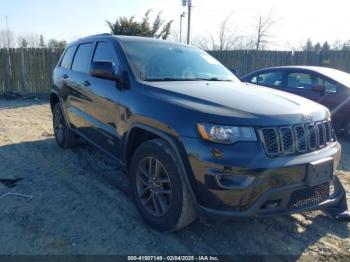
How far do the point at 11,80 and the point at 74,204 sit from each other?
11466mm

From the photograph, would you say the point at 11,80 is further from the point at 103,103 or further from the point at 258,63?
the point at 103,103

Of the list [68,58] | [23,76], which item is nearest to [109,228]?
[68,58]

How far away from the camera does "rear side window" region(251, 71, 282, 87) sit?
7.87 m

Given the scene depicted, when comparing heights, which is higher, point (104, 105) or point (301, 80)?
point (301, 80)

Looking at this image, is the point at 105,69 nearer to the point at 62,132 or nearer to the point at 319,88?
the point at 62,132

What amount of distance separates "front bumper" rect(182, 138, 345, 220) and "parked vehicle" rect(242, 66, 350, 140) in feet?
15.6

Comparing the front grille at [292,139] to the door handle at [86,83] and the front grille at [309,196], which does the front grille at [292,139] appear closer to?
the front grille at [309,196]

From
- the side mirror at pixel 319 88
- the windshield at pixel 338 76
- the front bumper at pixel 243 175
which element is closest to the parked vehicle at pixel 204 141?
the front bumper at pixel 243 175

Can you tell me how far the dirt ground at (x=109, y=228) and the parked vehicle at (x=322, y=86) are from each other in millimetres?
2450

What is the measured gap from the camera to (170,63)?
398 centimetres

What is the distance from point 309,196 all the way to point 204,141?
3.60 feet

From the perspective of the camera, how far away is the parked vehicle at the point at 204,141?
2592 millimetres

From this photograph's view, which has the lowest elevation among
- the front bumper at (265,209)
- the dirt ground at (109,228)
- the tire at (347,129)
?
the dirt ground at (109,228)

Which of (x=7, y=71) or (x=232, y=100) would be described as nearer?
(x=232, y=100)
